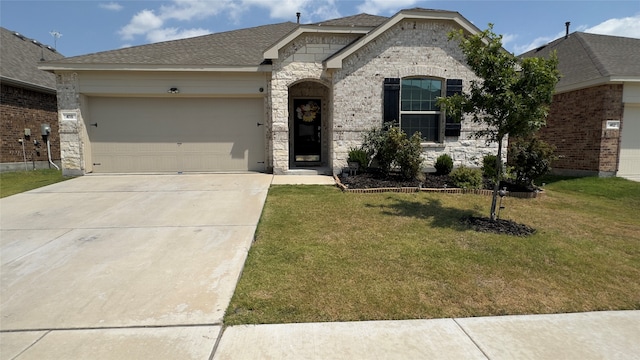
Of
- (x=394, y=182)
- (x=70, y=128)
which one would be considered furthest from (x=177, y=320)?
(x=70, y=128)

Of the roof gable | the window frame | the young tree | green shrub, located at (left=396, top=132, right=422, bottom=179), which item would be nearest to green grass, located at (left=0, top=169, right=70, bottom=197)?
the roof gable

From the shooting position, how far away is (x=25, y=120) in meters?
14.5

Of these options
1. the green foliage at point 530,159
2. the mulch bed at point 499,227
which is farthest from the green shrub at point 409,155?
the mulch bed at point 499,227

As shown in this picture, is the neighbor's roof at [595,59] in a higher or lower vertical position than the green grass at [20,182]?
higher

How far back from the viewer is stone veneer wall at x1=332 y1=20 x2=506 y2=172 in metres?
11.0

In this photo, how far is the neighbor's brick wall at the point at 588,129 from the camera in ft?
39.2

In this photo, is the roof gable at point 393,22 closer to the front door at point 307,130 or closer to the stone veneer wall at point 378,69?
the stone veneer wall at point 378,69

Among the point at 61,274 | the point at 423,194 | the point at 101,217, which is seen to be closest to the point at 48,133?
the point at 101,217

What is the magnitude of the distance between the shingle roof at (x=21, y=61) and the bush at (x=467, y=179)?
15746mm

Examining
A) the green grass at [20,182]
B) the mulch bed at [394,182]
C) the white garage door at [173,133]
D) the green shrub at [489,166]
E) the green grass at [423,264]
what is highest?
the white garage door at [173,133]

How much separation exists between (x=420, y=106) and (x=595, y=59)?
7418 mm

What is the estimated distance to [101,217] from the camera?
670cm

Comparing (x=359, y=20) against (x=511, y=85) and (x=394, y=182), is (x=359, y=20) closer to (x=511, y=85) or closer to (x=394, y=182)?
(x=394, y=182)

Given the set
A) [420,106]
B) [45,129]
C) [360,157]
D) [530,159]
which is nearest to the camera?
[530,159]
